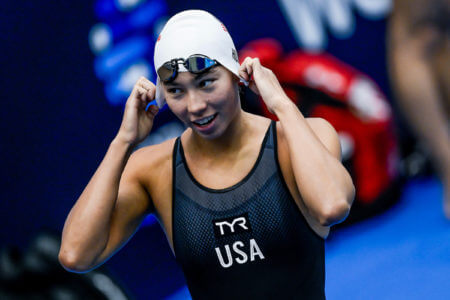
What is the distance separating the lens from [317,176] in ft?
6.59

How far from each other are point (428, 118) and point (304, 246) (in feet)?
9.84

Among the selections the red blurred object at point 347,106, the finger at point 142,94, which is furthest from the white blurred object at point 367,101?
the finger at point 142,94

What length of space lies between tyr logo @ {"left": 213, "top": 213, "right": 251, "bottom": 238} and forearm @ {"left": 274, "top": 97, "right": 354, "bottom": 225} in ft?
0.79

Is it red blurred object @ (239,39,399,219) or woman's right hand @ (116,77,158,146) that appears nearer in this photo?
woman's right hand @ (116,77,158,146)

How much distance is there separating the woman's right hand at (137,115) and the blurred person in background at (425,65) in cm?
310

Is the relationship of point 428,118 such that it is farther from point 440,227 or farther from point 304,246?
point 304,246

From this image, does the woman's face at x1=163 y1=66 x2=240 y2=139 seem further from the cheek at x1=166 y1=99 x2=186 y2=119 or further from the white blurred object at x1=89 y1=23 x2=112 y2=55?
the white blurred object at x1=89 y1=23 x2=112 y2=55

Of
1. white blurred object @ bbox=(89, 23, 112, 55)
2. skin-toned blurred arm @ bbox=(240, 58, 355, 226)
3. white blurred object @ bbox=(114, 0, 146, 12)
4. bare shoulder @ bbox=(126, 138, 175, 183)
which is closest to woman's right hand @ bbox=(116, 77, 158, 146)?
→ bare shoulder @ bbox=(126, 138, 175, 183)

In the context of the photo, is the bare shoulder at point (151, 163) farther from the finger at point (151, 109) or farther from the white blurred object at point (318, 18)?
the white blurred object at point (318, 18)

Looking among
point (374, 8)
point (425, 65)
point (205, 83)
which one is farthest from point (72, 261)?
point (374, 8)

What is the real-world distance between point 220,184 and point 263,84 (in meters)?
0.39

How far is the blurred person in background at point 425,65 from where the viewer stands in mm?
4785

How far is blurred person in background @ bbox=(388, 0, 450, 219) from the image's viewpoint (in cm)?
479

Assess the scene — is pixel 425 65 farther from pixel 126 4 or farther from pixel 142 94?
pixel 142 94
